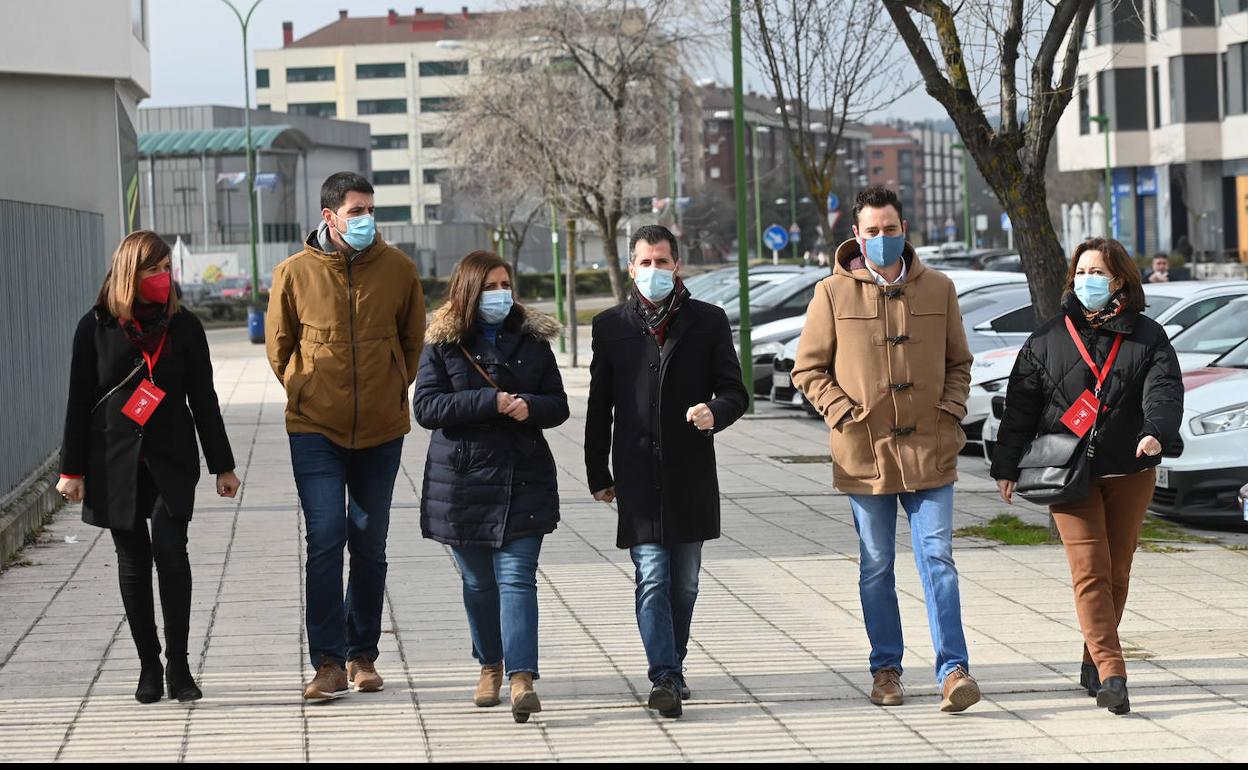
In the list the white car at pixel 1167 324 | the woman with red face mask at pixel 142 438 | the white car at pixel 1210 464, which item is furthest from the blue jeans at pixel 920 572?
the white car at pixel 1167 324

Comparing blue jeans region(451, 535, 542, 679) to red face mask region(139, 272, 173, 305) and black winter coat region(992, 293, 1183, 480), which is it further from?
black winter coat region(992, 293, 1183, 480)

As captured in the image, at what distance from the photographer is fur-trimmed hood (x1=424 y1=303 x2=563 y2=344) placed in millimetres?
6617

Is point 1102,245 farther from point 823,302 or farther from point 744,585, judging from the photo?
point 744,585

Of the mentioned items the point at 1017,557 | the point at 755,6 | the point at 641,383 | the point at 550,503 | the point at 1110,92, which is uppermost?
the point at 1110,92

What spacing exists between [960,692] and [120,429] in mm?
3240

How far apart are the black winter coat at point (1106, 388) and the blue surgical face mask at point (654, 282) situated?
1369 mm

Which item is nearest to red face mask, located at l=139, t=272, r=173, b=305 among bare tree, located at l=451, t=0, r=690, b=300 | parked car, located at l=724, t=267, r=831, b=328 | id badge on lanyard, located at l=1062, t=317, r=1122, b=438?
id badge on lanyard, located at l=1062, t=317, r=1122, b=438

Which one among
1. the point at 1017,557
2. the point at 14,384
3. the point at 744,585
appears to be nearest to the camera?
the point at 744,585

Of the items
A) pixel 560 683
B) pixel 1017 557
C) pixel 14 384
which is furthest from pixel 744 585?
pixel 14 384

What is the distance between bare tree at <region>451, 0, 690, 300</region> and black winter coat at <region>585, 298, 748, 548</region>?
1854 centimetres

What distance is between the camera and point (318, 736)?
6.29 metres

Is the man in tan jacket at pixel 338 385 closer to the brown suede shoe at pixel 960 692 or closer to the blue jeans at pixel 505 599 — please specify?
the blue jeans at pixel 505 599

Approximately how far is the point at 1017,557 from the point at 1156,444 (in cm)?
378

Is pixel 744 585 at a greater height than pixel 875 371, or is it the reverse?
pixel 875 371
